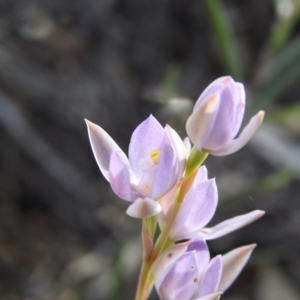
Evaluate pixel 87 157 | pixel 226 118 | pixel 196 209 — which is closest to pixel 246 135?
pixel 226 118

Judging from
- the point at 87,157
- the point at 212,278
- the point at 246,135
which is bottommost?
the point at 212,278

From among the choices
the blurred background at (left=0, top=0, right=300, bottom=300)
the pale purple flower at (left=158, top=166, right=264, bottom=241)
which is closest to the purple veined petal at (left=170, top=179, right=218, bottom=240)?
the pale purple flower at (left=158, top=166, right=264, bottom=241)

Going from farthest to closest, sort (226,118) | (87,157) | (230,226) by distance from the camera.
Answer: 1. (87,157)
2. (230,226)
3. (226,118)

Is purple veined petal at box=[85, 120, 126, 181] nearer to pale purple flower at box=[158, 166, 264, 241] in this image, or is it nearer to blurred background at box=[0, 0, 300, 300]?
pale purple flower at box=[158, 166, 264, 241]

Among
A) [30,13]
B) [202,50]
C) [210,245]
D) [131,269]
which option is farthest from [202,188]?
[202,50]

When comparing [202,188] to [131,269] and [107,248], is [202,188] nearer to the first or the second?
[131,269]

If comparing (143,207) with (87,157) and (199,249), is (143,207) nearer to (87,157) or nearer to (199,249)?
(199,249)
